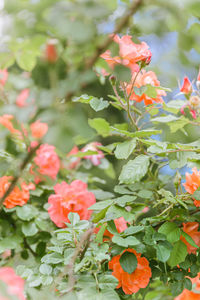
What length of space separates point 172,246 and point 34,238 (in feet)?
1.42

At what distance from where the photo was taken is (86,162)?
1.33 metres

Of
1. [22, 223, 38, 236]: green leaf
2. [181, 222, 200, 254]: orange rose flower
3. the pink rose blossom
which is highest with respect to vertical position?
the pink rose blossom

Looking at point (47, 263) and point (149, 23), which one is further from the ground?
point (149, 23)

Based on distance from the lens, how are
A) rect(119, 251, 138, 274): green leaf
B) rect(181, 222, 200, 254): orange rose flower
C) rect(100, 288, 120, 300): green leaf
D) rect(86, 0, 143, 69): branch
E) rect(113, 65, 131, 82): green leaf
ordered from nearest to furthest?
rect(86, 0, 143, 69): branch, rect(113, 65, 131, 82): green leaf, rect(100, 288, 120, 300): green leaf, rect(119, 251, 138, 274): green leaf, rect(181, 222, 200, 254): orange rose flower

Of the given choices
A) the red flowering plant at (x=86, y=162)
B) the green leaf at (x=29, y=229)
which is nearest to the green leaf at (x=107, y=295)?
the red flowering plant at (x=86, y=162)

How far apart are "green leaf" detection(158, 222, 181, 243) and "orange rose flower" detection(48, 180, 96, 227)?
237mm

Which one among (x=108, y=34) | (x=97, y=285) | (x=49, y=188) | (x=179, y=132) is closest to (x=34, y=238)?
(x=49, y=188)

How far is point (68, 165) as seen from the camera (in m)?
1.24

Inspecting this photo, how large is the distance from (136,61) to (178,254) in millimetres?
452

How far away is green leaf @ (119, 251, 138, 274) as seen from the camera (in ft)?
2.37

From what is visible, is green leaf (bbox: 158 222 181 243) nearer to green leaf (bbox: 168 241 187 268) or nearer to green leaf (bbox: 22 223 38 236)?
green leaf (bbox: 168 241 187 268)

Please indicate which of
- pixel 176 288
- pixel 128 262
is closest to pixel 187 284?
pixel 176 288

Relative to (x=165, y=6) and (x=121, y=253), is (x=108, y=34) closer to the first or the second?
(x=165, y=6)

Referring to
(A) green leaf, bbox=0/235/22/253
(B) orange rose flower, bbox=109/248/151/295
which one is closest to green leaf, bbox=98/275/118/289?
(B) orange rose flower, bbox=109/248/151/295
